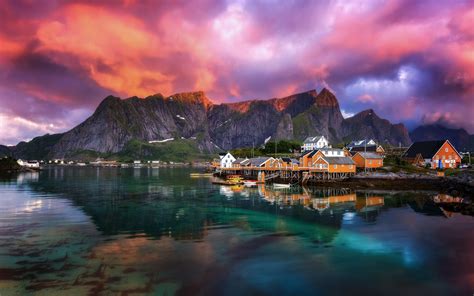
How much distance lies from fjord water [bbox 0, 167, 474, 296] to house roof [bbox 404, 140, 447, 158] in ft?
173

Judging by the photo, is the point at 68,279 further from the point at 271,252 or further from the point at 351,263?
the point at 351,263

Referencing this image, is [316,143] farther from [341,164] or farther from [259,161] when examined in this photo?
[341,164]

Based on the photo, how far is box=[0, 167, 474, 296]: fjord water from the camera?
18203 millimetres

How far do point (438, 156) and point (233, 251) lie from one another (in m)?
83.9

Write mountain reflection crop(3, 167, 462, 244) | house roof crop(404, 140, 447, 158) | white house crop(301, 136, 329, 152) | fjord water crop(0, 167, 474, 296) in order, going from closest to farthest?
fjord water crop(0, 167, 474, 296), mountain reflection crop(3, 167, 462, 244), house roof crop(404, 140, 447, 158), white house crop(301, 136, 329, 152)

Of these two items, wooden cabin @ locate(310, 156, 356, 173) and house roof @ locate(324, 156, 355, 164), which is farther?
house roof @ locate(324, 156, 355, 164)

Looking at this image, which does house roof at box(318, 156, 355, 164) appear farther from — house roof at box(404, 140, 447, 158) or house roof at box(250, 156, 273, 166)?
house roof at box(404, 140, 447, 158)

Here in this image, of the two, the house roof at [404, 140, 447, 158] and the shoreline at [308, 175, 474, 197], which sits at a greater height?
the house roof at [404, 140, 447, 158]

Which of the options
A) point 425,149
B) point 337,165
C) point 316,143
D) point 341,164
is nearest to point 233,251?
point 337,165

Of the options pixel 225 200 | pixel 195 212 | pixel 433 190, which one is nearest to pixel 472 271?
pixel 195 212

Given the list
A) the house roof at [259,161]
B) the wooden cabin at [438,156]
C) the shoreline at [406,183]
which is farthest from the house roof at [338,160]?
the wooden cabin at [438,156]

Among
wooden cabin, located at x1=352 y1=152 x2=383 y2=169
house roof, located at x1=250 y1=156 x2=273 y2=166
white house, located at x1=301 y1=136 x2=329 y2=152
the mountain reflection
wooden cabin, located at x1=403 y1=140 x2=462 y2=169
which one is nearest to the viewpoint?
the mountain reflection

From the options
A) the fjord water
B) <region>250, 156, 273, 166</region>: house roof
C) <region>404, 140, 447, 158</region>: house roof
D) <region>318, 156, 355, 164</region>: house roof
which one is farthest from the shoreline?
<region>250, 156, 273, 166</region>: house roof

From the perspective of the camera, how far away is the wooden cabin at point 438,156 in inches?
3442
